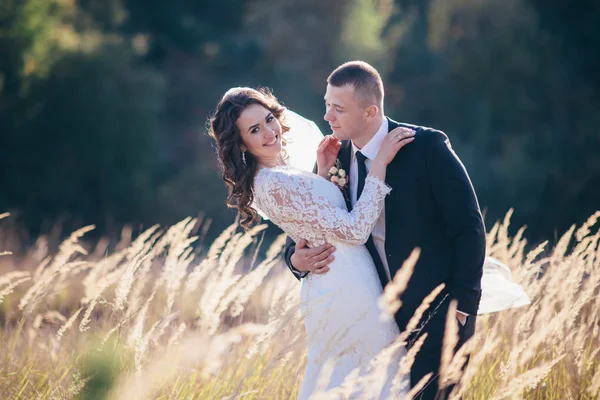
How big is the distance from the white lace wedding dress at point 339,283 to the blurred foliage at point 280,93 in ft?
49.2

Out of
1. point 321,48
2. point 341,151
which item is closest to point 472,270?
point 341,151

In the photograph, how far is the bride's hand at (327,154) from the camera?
3.89 meters

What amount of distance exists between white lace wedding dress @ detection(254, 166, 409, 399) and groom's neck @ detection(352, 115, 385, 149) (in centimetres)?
28

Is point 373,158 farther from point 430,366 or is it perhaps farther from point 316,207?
point 430,366

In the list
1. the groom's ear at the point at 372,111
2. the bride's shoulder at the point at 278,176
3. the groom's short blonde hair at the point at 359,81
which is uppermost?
the groom's short blonde hair at the point at 359,81

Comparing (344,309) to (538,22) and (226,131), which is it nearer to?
(226,131)

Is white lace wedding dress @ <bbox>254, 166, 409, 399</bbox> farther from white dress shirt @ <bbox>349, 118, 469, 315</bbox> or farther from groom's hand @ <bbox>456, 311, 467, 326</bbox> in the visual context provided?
groom's hand @ <bbox>456, 311, 467, 326</bbox>

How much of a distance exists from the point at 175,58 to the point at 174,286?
27.3 meters

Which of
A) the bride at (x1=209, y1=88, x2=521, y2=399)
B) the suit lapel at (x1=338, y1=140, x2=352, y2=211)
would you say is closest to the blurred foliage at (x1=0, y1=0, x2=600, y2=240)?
the suit lapel at (x1=338, y1=140, x2=352, y2=211)

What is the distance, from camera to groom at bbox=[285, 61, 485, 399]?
10.7 ft

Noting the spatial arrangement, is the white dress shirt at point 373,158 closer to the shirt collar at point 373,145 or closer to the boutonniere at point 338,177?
the shirt collar at point 373,145

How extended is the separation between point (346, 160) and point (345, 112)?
0.44 m

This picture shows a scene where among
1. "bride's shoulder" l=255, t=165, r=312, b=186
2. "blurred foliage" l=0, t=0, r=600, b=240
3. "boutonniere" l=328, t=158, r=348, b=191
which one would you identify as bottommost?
"bride's shoulder" l=255, t=165, r=312, b=186

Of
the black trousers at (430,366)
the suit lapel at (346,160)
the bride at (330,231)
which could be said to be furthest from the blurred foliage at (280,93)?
the black trousers at (430,366)
